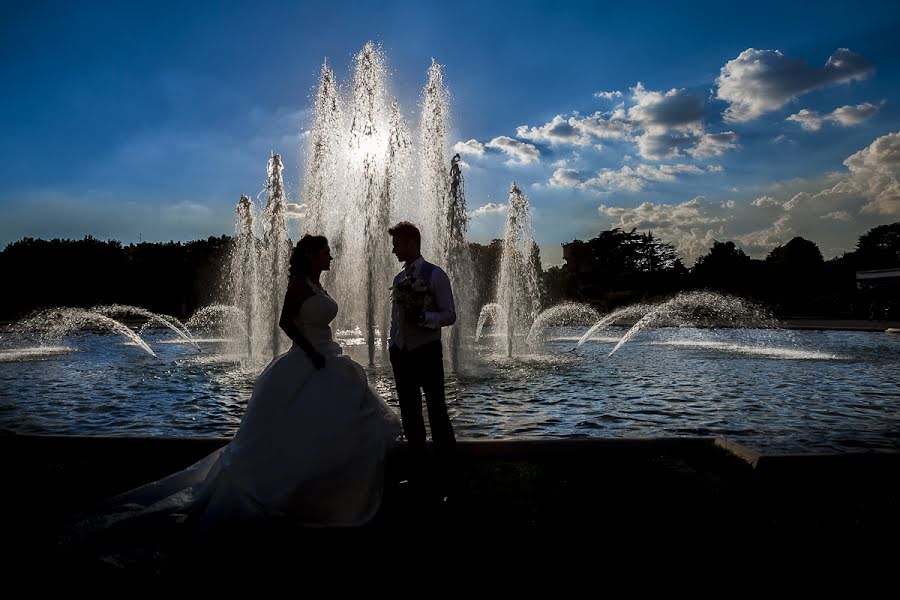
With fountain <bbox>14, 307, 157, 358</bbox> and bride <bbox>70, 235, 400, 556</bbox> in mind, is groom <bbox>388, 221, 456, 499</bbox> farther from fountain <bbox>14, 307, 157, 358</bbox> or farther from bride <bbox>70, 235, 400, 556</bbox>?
fountain <bbox>14, 307, 157, 358</bbox>

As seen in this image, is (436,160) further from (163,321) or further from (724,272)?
(724,272)

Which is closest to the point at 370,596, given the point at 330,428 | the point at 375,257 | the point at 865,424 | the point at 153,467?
the point at 330,428

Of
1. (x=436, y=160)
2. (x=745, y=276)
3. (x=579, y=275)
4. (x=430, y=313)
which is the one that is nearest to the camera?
(x=430, y=313)

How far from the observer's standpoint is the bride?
4227mm

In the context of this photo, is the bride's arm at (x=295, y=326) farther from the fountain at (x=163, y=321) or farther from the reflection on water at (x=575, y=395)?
the fountain at (x=163, y=321)

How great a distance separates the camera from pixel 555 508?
14.7ft

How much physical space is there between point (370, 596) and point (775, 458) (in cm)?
428

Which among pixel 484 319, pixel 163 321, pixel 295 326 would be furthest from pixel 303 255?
pixel 484 319

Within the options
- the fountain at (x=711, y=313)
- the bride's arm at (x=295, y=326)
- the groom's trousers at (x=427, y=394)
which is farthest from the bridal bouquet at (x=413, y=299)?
the fountain at (x=711, y=313)

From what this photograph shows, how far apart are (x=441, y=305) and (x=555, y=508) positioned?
6.27 ft

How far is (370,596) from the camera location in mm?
3189

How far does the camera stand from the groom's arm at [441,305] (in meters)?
4.76

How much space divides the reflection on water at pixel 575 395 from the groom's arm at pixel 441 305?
10.5ft

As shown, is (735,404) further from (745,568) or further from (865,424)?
(745,568)
